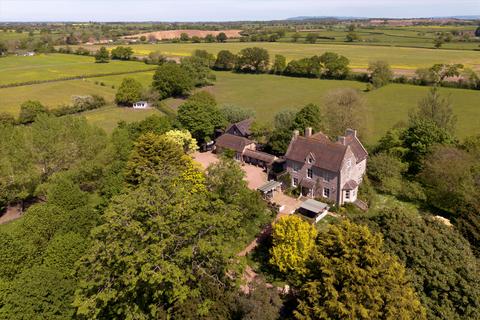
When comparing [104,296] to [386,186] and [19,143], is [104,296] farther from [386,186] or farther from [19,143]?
[386,186]

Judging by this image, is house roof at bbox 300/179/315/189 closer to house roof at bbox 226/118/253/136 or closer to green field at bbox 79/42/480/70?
house roof at bbox 226/118/253/136

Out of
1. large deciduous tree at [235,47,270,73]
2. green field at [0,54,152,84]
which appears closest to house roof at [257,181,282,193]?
large deciduous tree at [235,47,270,73]

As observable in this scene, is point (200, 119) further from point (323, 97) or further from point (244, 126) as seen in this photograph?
point (323, 97)

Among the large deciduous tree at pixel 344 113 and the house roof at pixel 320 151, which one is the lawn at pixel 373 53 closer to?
the large deciduous tree at pixel 344 113

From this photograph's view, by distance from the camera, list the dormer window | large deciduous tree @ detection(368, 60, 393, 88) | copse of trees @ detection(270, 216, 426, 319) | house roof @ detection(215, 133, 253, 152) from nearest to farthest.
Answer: copse of trees @ detection(270, 216, 426, 319) < the dormer window < house roof @ detection(215, 133, 253, 152) < large deciduous tree @ detection(368, 60, 393, 88)

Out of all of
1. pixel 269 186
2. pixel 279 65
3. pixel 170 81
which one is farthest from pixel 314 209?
pixel 279 65

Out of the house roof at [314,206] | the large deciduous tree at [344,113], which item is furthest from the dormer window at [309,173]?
the large deciduous tree at [344,113]
